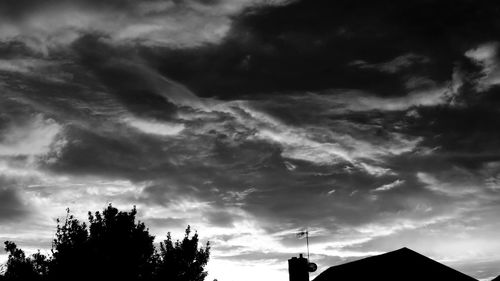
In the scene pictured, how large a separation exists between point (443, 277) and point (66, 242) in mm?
22416

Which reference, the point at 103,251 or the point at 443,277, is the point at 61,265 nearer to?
the point at 103,251

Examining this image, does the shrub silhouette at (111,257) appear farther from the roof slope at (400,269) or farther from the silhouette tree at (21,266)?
the roof slope at (400,269)

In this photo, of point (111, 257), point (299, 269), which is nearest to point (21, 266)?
point (111, 257)

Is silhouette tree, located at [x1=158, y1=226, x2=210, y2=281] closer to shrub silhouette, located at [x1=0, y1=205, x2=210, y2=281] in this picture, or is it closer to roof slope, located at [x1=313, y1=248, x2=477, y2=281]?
shrub silhouette, located at [x1=0, y1=205, x2=210, y2=281]

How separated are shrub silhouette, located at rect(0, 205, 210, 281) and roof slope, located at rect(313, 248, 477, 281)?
11.2 metres

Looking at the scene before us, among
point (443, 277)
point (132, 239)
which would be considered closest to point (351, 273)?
point (443, 277)

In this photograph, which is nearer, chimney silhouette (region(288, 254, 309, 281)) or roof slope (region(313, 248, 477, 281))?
roof slope (region(313, 248, 477, 281))

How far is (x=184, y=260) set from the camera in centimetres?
3195

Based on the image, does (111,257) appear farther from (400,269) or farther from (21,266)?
(400,269)

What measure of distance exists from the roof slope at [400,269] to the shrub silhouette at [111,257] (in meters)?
11.2

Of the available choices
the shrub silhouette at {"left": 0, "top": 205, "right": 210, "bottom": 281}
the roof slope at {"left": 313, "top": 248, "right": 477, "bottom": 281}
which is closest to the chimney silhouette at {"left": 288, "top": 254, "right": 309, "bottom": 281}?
the roof slope at {"left": 313, "top": 248, "right": 477, "bottom": 281}

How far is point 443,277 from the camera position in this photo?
22.6 meters

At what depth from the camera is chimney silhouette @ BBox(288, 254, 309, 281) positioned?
26.0 m

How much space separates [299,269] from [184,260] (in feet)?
32.7
